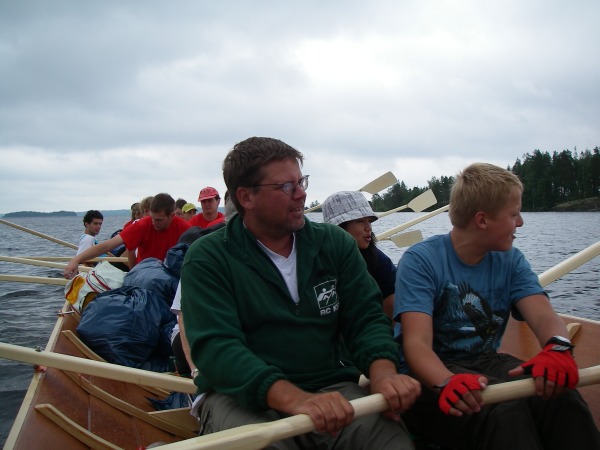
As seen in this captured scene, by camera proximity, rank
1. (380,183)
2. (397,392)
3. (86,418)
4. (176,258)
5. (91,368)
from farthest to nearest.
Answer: (380,183) < (176,258) < (86,418) < (91,368) < (397,392)

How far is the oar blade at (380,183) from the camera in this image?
24.1ft

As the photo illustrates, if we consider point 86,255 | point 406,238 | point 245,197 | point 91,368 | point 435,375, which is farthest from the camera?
point 406,238

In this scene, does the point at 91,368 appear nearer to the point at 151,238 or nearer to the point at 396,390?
the point at 396,390

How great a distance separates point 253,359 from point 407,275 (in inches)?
32.2

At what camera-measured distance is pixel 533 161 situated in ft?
230

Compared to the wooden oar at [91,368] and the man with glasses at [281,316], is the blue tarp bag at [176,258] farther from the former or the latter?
the man with glasses at [281,316]

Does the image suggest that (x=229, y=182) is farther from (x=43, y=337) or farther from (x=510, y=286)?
(x=43, y=337)

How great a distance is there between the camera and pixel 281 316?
203 cm

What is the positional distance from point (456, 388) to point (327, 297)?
616mm

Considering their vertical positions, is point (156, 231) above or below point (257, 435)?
above

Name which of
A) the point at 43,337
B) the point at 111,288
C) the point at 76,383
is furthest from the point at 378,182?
the point at 43,337

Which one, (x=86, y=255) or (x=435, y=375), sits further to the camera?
(x=86, y=255)

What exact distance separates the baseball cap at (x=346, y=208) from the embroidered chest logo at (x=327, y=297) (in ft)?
3.20

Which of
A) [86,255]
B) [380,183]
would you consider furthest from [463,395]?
[380,183]
